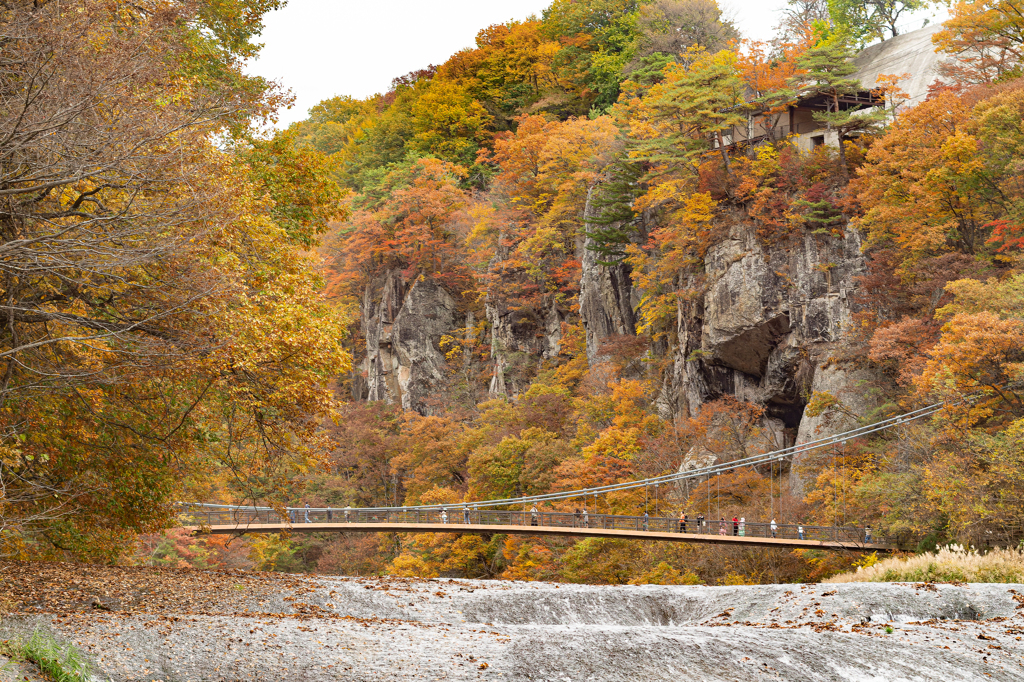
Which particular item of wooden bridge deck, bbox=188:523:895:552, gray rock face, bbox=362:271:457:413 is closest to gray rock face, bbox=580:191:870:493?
wooden bridge deck, bbox=188:523:895:552

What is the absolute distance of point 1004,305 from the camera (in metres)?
18.4

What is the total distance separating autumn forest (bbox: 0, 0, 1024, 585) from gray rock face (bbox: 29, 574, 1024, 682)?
195 centimetres

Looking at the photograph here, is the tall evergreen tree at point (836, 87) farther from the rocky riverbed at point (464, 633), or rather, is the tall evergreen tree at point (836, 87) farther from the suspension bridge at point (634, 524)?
the rocky riverbed at point (464, 633)

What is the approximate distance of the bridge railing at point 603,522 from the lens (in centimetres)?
1998

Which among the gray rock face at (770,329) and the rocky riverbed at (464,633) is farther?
the gray rock face at (770,329)

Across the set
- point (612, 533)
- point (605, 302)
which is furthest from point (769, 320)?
point (612, 533)

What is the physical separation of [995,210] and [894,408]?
6860 mm

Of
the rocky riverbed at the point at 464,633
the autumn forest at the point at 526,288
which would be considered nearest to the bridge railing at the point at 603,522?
the autumn forest at the point at 526,288

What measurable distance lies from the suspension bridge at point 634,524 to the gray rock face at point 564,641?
249 cm

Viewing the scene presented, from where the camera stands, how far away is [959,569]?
13750mm

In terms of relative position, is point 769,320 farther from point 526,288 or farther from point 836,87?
point 526,288

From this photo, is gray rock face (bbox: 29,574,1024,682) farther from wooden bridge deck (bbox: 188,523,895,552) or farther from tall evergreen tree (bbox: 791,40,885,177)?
tall evergreen tree (bbox: 791,40,885,177)

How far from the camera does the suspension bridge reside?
60.7 ft

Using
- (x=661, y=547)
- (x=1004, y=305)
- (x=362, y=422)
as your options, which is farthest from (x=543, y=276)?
(x=1004, y=305)
